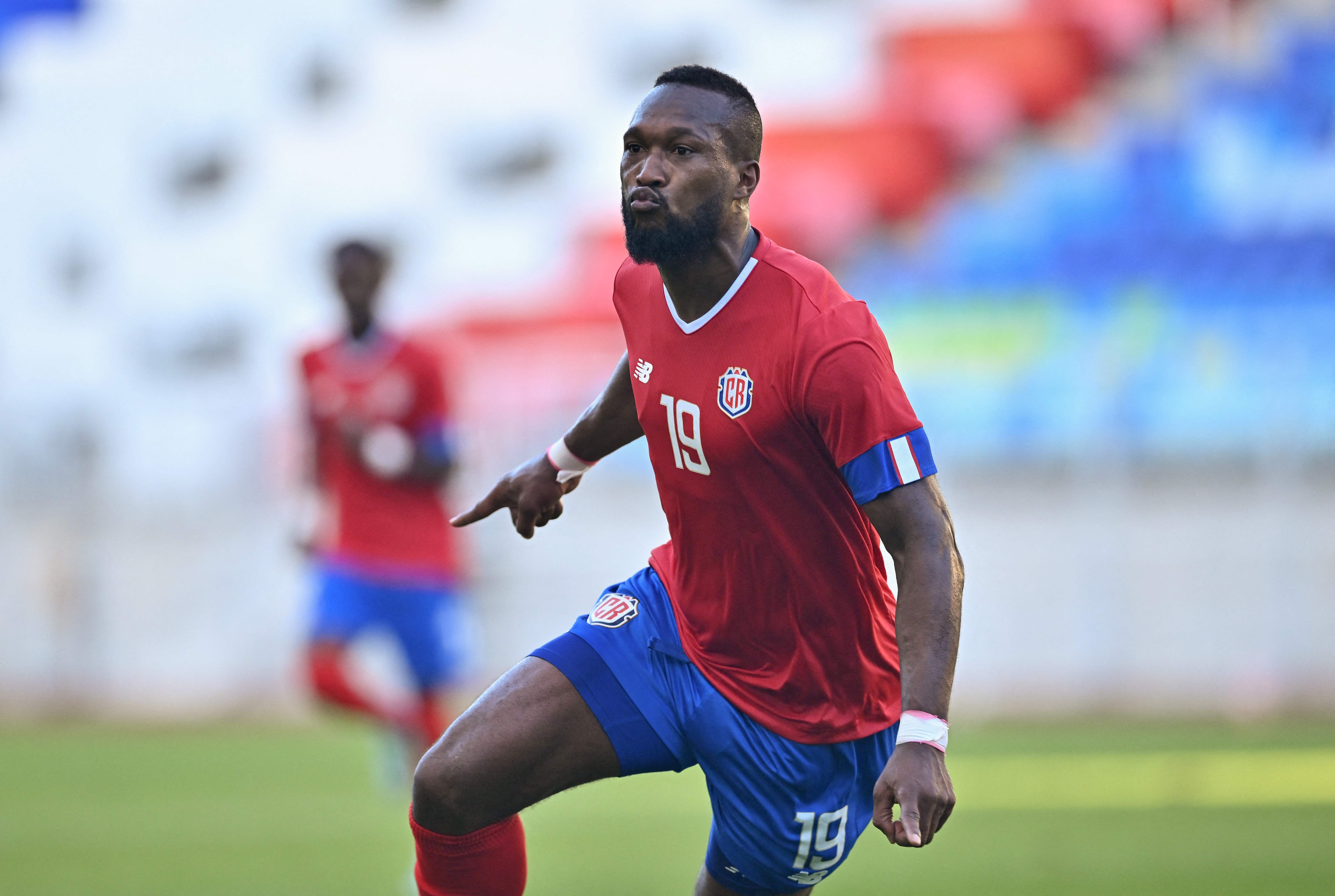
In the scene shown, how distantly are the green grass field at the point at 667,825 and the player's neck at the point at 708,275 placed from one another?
3.11 meters

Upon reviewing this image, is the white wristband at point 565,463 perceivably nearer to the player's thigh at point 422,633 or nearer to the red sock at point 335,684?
the red sock at point 335,684

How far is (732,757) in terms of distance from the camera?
4.04m

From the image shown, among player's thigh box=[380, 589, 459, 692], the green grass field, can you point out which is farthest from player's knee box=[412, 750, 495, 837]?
player's thigh box=[380, 589, 459, 692]

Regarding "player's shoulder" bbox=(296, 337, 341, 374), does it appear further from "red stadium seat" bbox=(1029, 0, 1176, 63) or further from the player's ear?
"red stadium seat" bbox=(1029, 0, 1176, 63)

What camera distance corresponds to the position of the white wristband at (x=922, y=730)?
11.1 ft

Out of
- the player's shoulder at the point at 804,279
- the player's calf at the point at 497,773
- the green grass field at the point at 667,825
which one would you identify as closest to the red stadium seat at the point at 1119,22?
the green grass field at the point at 667,825

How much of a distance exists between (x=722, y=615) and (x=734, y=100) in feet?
3.96

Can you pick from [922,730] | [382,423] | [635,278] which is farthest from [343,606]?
[922,730]

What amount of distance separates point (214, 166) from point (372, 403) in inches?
1195

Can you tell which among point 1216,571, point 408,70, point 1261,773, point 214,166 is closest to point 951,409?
point 1216,571

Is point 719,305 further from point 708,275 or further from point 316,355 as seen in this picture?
point 316,355

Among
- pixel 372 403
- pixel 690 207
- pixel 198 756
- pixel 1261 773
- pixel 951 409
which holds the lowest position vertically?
pixel 1261 773

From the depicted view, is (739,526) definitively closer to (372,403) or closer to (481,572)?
(372,403)

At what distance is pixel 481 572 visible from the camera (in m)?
14.9
